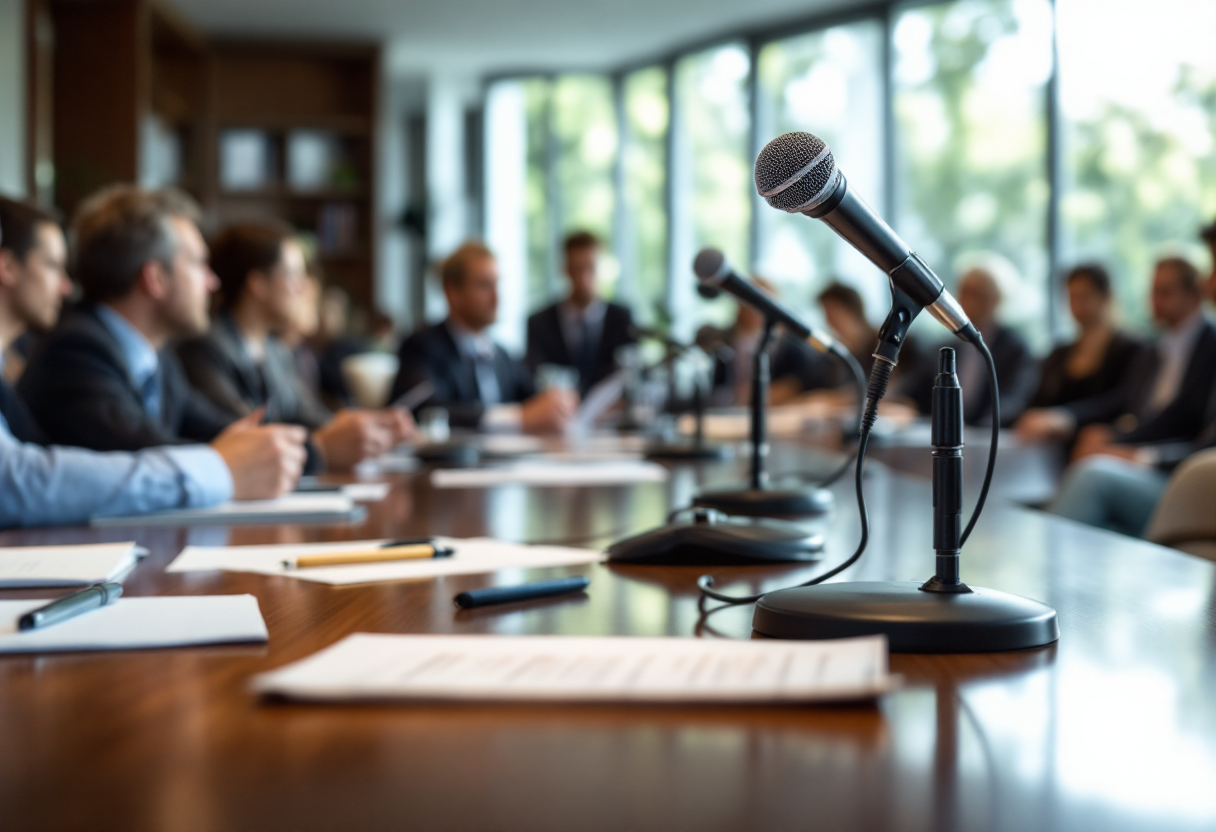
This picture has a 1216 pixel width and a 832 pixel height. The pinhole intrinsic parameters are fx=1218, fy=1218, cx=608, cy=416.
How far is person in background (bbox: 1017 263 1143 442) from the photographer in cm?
494

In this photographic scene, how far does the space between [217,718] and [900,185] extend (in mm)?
6564

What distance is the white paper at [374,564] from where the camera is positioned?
108 centimetres

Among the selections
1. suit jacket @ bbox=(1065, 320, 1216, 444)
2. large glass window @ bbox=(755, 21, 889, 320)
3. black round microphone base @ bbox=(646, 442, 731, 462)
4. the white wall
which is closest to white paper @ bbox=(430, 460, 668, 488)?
black round microphone base @ bbox=(646, 442, 731, 462)

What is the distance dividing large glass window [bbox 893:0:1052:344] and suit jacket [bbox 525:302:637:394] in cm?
179

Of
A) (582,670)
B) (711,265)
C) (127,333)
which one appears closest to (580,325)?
(127,333)

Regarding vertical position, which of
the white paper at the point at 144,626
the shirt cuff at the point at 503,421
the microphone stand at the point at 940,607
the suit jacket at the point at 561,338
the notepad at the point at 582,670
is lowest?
the white paper at the point at 144,626

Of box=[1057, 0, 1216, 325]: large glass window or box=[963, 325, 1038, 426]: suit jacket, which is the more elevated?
box=[1057, 0, 1216, 325]: large glass window

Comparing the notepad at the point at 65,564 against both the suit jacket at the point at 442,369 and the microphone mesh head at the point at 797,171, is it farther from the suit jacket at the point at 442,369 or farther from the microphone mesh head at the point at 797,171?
the suit jacket at the point at 442,369

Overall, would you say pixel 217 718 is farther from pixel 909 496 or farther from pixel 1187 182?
pixel 1187 182

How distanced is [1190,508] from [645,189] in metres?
6.44

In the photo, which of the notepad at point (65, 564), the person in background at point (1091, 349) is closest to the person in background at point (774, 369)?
the person in background at point (1091, 349)

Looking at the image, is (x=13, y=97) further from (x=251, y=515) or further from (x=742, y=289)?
(x=742, y=289)

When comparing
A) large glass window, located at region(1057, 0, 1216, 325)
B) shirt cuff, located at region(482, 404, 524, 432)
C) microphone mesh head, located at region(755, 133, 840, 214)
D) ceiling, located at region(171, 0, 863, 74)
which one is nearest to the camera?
microphone mesh head, located at region(755, 133, 840, 214)

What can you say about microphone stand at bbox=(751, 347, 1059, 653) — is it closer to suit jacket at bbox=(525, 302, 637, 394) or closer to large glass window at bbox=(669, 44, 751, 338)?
suit jacket at bbox=(525, 302, 637, 394)
